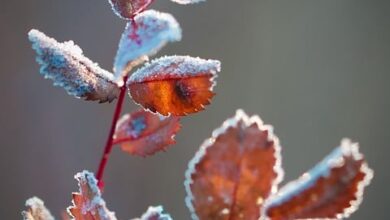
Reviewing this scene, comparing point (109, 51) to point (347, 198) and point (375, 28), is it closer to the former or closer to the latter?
point (375, 28)

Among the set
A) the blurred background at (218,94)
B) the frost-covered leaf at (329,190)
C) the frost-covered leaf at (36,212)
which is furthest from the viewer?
the blurred background at (218,94)

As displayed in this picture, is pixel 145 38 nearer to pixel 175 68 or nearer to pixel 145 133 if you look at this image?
pixel 175 68

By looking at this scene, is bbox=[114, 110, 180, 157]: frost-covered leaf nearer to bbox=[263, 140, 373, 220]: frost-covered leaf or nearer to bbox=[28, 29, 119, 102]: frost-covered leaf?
bbox=[28, 29, 119, 102]: frost-covered leaf

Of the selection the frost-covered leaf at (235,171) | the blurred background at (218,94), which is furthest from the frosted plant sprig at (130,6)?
the blurred background at (218,94)

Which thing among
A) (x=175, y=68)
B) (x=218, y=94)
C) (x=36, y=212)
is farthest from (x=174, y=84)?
(x=218, y=94)

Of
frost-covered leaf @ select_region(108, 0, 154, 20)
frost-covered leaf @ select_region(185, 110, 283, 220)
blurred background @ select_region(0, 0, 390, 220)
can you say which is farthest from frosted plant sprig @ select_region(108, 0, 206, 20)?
blurred background @ select_region(0, 0, 390, 220)

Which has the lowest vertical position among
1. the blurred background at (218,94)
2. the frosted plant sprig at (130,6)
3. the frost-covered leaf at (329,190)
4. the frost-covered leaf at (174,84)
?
the frost-covered leaf at (329,190)

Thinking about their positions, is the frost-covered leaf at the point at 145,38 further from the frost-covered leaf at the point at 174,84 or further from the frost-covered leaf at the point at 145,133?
the frost-covered leaf at the point at 145,133
